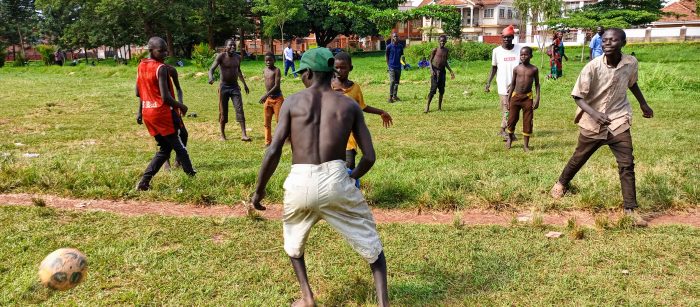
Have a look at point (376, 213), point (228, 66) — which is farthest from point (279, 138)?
point (228, 66)

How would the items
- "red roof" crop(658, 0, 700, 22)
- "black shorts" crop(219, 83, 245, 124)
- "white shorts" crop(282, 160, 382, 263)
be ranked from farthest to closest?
"red roof" crop(658, 0, 700, 22)
"black shorts" crop(219, 83, 245, 124)
"white shorts" crop(282, 160, 382, 263)

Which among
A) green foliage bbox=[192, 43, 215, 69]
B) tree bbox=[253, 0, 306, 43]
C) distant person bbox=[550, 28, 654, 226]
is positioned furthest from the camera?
tree bbox=[253, 0, 306, 43]

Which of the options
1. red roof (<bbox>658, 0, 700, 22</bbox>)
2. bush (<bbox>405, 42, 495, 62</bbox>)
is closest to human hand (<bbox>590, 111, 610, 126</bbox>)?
bush (<bbox>405, 42, 495, 62</bbox>)

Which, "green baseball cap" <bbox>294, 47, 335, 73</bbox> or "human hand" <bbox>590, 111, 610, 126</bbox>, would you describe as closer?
"green baseball cap" <bbox>294, 47, 335, 73</bbox>

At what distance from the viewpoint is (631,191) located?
5395 mm

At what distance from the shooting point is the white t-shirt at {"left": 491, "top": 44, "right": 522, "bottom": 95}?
9297 millimetres

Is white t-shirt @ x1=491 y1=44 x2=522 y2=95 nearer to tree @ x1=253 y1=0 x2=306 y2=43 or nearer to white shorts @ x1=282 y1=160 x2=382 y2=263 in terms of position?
white shorts @ x1=282 y1=160 x2=382 y2=263

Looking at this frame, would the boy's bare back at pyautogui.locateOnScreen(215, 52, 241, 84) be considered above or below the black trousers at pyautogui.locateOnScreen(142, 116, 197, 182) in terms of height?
above

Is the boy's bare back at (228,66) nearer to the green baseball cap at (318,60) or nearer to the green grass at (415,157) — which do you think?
the green grass at (415,157)

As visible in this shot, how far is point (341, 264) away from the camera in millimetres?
4469

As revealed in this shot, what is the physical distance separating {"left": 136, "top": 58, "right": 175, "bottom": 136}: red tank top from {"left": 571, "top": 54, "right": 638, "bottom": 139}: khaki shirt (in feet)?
15.4

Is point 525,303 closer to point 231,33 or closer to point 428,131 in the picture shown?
point 428,131

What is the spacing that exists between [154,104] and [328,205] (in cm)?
411

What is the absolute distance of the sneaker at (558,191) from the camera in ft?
20.0
